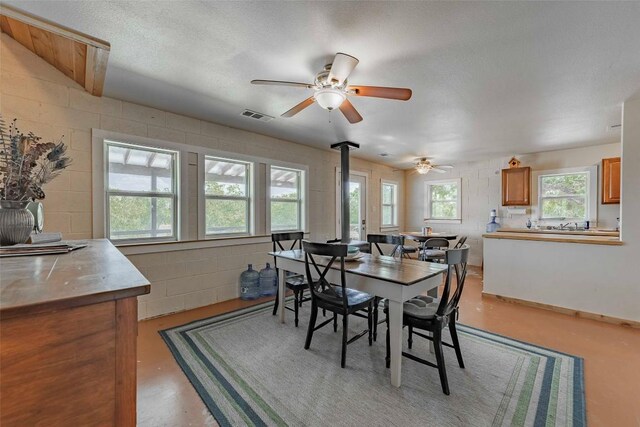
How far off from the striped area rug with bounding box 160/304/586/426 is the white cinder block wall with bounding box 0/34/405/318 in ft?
2.62

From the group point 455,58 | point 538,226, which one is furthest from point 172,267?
point 538,226

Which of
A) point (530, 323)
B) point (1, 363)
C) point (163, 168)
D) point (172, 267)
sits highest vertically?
point (163, 168)

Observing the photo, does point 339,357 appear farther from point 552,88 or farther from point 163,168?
point 552,88

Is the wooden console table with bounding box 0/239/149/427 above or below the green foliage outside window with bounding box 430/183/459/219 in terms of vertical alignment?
below

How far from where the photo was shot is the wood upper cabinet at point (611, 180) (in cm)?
429

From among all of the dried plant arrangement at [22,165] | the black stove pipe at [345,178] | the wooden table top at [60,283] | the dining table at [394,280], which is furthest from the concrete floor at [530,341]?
the black stove pipe at [345,178]

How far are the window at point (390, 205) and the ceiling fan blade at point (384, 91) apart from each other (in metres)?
4.67

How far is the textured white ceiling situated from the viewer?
163cm

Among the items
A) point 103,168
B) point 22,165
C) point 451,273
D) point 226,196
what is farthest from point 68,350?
point 226,196

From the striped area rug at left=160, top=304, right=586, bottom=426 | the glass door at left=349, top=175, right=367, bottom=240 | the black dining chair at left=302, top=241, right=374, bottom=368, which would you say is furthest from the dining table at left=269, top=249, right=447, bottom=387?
the glass door at left=349, top=175, right=367, bottom=240

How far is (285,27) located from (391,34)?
0.70 m

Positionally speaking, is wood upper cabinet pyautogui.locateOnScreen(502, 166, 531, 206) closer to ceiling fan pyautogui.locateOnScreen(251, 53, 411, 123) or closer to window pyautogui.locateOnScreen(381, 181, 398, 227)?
window pyautogui.locateOnScreen(381, 181, 398, 227)

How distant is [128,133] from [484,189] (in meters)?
6.34

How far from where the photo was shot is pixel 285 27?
1762 millimetres
